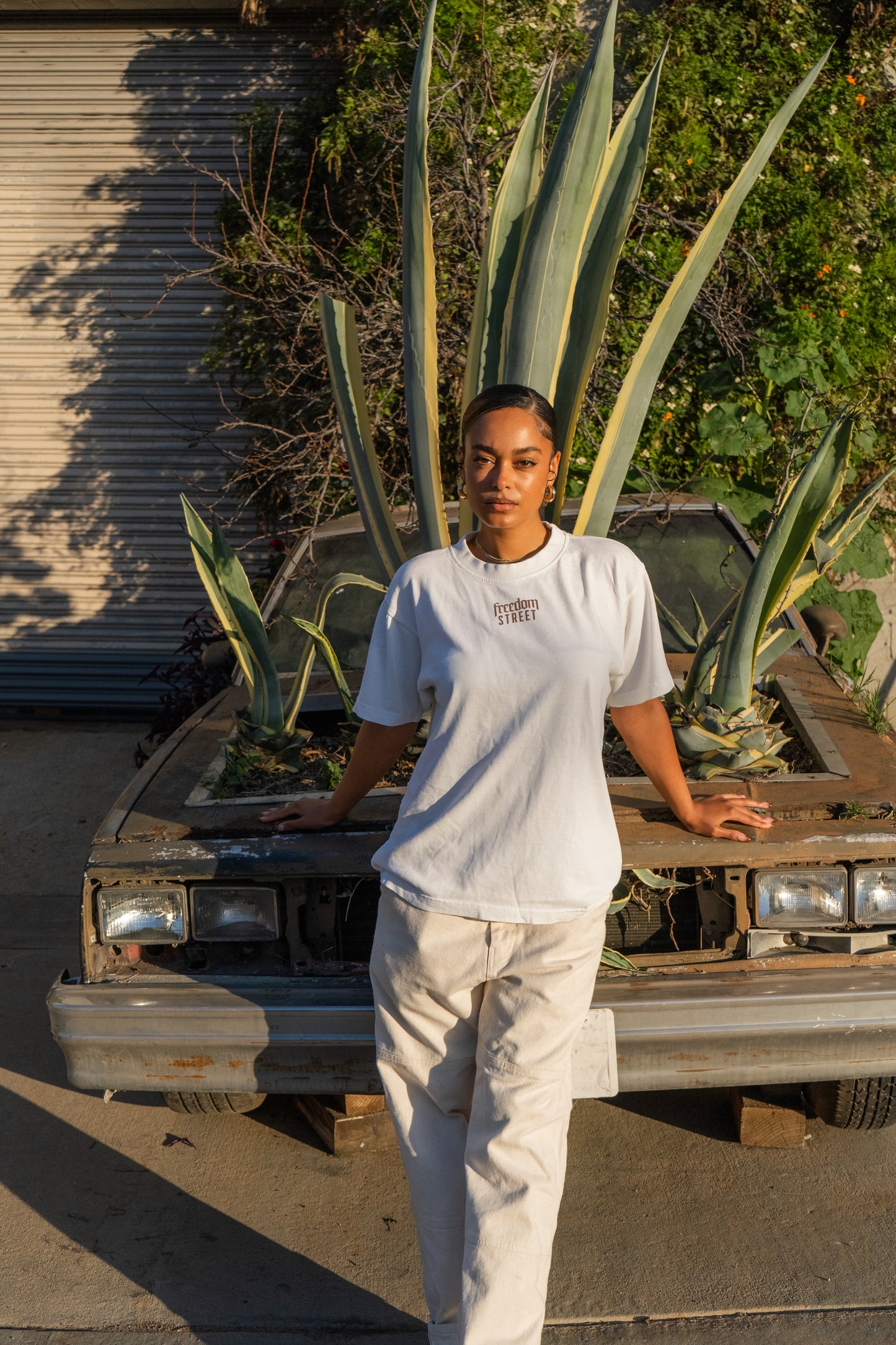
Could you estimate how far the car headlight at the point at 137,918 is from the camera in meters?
2.67

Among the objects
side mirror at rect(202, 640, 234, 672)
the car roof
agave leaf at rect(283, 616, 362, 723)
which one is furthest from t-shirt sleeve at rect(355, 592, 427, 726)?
the car roof

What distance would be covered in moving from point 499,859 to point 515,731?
22cm

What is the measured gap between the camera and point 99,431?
7.00 meters

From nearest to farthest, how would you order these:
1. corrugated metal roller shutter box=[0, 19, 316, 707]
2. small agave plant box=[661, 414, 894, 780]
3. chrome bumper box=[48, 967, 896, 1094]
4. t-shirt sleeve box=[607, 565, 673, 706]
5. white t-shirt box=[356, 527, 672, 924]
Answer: white t-shirt box=[356, 527, 672, 924] < t-shirt sleeve box=[607, 565, 673, 706] < chrome bumper box=[48, 967, 896, 1094] < small agave plant box=[661, 414, 894, 780] < corrugated metal roller shutter box=[0, 19, 316, 707]

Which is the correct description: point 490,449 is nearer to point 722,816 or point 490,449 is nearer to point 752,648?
point 722,816

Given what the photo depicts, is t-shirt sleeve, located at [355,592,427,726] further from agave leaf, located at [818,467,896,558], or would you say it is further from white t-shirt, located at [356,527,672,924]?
agave leaf, located at [818,467,896,558]

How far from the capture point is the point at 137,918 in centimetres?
267

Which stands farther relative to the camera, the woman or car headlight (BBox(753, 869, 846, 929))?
car headlight (BBox(753, 869, 846, 929))

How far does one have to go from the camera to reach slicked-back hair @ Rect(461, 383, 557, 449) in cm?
210

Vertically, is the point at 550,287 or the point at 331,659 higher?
the point at 550,287

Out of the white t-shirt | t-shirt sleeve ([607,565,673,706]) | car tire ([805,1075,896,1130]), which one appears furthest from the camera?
car tire ([805,1075,896,1130])

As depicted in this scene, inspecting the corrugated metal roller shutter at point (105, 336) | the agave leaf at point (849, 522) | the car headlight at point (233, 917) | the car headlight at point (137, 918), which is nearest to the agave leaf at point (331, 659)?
the car headlight at point (233, 917)

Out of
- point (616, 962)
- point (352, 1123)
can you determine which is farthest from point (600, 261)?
point (352, 1123)

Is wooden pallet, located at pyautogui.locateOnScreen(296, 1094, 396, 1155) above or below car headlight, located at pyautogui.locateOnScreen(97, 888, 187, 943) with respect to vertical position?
below
